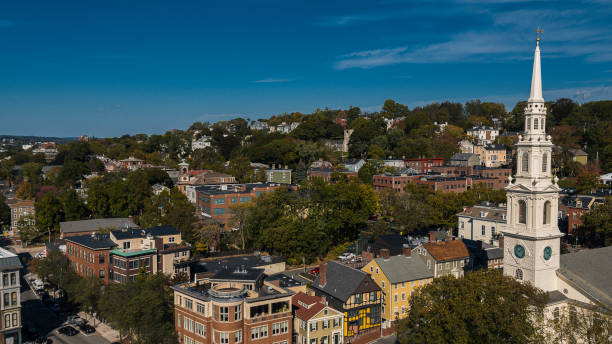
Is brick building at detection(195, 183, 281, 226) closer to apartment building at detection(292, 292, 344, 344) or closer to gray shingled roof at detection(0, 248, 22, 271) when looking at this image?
gray shingled roof at detection(0, 248, 22, 271)

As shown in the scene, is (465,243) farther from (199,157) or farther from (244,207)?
(199,157)

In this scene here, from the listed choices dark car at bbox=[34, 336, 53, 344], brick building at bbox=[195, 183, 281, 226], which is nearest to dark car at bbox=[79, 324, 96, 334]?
dark car at bbox=[34, 336, 53, 344]

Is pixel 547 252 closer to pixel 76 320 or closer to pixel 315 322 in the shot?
pixel 315 322

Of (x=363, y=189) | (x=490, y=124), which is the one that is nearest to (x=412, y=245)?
(x=363, y=189)

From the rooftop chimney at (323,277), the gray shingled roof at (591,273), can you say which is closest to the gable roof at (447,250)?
the rooftop chimney at (323,277)

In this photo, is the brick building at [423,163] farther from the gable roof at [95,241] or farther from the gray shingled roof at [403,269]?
the gable roof at [95,241]

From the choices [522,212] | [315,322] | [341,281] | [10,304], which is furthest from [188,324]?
[522,212]

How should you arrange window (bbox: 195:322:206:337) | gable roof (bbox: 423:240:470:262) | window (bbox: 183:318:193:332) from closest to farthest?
window (bbox: 195:322:206:337), window (bbox: 183:318:193:332), gable roof (bbox: 423:240:470:262)
